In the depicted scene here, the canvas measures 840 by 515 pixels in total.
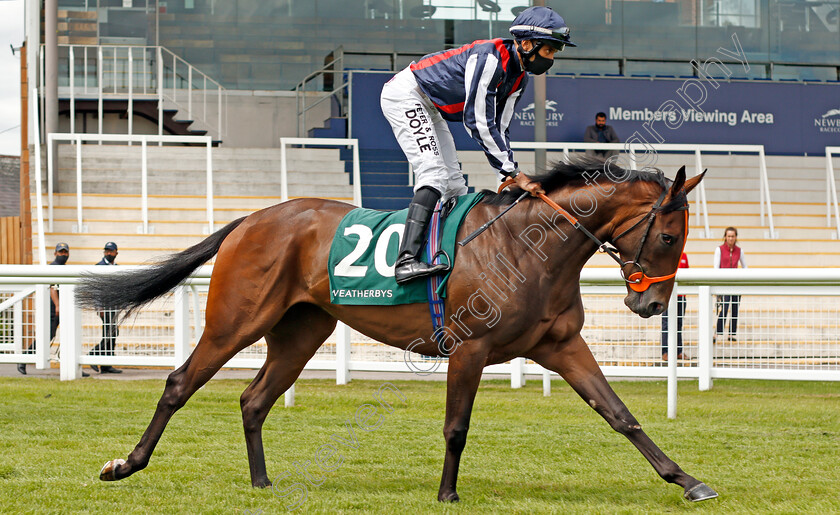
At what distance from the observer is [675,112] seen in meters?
14.1

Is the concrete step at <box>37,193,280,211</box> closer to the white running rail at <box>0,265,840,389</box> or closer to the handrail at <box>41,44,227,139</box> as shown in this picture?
the handrail at <box>41,44,227,139</box>

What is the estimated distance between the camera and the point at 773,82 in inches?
567

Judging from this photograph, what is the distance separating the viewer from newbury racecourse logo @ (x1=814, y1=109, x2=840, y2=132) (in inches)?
571

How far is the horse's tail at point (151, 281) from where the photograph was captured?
4590 mm

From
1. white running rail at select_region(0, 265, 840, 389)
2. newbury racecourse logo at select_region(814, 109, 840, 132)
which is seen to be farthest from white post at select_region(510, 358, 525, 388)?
newbury racecourse logo at select_region(814, 109, 840, 132)

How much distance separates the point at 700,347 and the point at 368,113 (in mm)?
7382

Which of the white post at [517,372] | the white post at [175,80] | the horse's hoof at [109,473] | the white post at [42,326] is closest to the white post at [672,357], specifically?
the white post at [517,372]

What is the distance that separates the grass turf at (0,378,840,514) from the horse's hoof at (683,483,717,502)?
47 millimetres

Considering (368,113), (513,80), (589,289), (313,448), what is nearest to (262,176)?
(368,113)

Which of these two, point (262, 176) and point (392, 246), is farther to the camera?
point (262, 176)

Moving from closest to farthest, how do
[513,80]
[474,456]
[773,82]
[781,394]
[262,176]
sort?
[513,80]
[474,456]
[781,394]
[262,176]
[773,82]

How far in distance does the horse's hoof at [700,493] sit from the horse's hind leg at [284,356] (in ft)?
5.99

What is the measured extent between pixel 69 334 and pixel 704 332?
16.9 feet

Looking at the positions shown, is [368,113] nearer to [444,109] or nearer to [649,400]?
[649,400]
